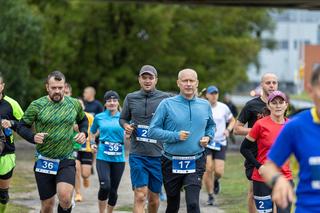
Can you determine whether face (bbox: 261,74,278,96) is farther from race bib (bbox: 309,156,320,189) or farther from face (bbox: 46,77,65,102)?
race bib (bbox: 309,156,320,189)

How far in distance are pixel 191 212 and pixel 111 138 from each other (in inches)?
125

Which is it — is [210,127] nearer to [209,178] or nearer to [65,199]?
[65,199]

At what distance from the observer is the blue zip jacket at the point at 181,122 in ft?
30.3

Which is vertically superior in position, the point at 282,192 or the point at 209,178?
the point at 282,192

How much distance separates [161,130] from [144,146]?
124 cm

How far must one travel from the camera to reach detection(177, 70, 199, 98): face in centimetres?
927

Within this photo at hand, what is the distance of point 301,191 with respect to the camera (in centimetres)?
561

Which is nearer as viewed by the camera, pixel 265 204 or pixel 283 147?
pixel 283 147

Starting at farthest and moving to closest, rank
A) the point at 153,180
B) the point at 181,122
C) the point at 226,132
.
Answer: the point at 226,132
the point at 153,180
the point at 181,122

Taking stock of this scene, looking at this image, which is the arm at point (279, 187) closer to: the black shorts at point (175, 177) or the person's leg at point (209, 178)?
the black shorts at point (175, 177)

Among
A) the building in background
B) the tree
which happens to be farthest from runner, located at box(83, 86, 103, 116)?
the building in background

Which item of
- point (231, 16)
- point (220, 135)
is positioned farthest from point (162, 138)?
point (231, 16)

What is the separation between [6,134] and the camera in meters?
10.6

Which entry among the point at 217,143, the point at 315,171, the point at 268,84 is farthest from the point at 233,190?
the point at 315,171
